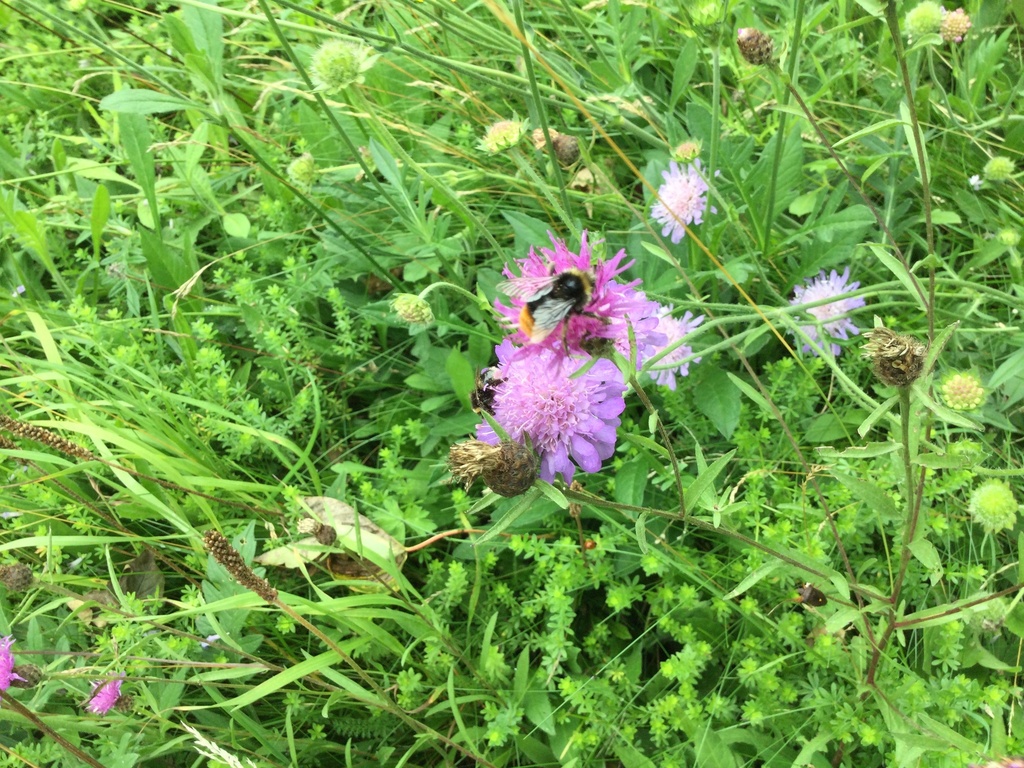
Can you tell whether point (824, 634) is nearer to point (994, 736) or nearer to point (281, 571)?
point (994, 736)

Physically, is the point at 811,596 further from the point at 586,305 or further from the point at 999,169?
the point at 999,169

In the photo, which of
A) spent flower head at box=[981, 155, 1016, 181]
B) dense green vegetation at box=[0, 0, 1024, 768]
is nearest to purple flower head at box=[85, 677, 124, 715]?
dense green vegetation at box=[0, 0, 1024, 768]

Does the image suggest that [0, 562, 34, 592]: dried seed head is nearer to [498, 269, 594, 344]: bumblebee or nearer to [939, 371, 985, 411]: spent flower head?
[498, 269, 594, 344]: bumblebee

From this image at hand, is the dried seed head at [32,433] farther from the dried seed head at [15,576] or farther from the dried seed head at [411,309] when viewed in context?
the dried seed head at [411,309]

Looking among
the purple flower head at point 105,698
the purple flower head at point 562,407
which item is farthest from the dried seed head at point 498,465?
the purple flower head at point 105,698

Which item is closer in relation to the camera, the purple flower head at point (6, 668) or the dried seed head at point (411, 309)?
the purple flower head at point (6, 668)
